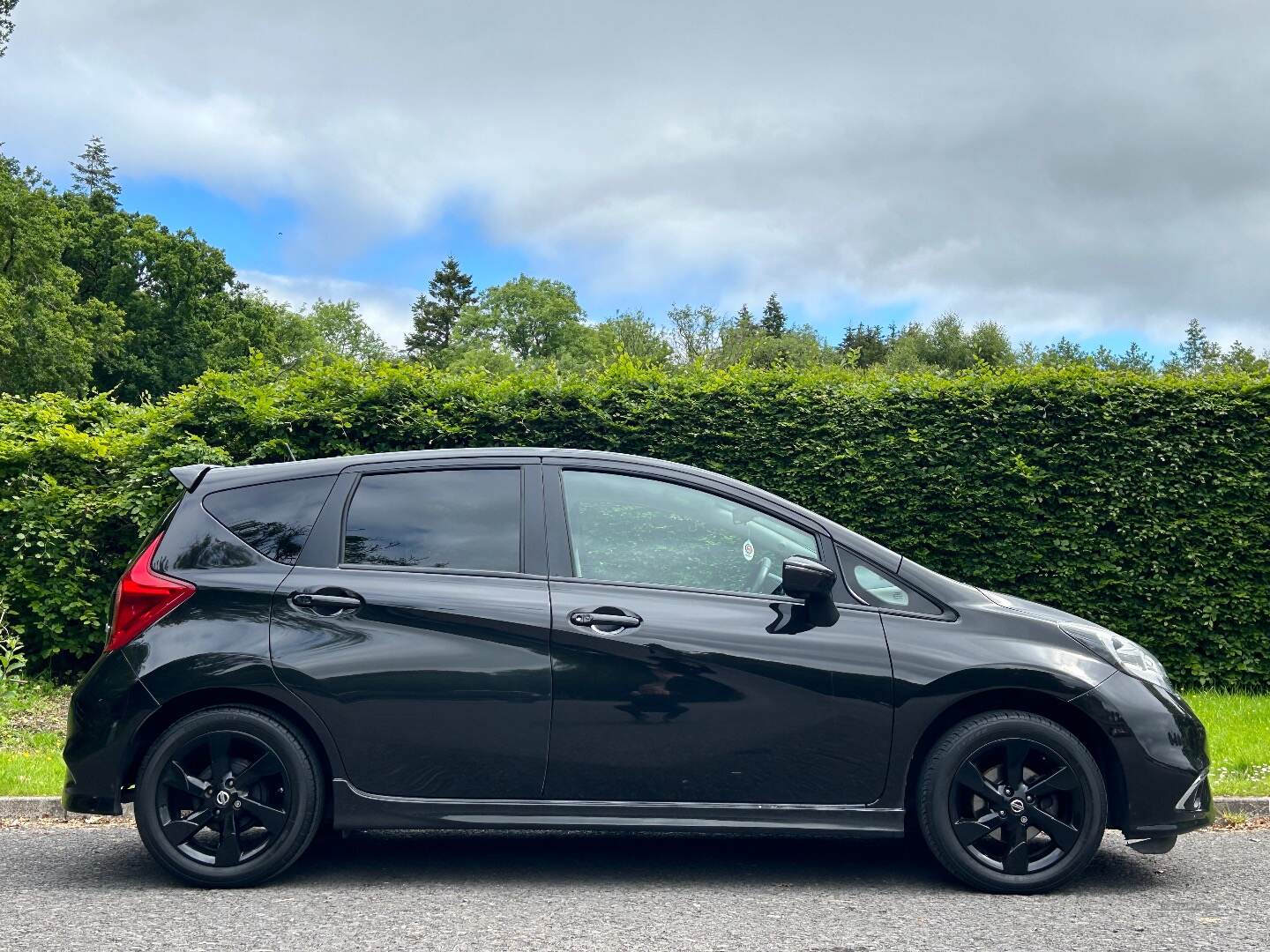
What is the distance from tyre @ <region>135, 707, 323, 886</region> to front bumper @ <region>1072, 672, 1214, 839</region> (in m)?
3.11

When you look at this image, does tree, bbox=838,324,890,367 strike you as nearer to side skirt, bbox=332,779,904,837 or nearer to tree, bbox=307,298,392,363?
tree, bbox=307,298,392,363

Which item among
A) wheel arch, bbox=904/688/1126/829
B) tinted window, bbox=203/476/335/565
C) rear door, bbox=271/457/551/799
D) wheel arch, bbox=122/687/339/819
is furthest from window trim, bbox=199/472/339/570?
wheel arch, bbox=904/688/1126/829

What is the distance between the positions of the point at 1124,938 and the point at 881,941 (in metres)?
0.87

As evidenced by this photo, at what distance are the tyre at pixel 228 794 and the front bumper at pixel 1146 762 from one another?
122 inches

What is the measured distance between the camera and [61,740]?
311 inches

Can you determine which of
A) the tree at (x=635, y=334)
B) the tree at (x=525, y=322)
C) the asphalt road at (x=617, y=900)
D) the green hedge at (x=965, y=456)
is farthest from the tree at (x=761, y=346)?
the asphalt road at (x=617, y=900)

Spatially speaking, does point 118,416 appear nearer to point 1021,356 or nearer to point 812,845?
point 812,845

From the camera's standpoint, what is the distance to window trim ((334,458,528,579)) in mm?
4926

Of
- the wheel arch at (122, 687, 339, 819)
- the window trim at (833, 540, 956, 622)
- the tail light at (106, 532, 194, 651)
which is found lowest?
the wheel arch at (122, 687, 339, 819)

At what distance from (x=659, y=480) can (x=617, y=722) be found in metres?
1.08

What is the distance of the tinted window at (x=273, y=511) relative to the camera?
16.4 feet

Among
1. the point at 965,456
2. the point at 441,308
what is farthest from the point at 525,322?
the point at 965,456

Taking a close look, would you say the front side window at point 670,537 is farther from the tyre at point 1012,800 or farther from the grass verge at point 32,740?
the grass verge at point 32,740

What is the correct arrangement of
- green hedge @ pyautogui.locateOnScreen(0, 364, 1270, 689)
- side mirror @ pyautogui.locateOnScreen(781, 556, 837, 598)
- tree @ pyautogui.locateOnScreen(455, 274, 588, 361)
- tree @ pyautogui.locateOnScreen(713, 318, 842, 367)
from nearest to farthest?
side mirror @ pyautogui.locateOnScreen(781, 556, 837, 598) → green hedge @ pyautogui.locateOnScreen(0, 364, 1270, 689) → tree @ pyautogui.locateOnScreen(713, 318, 842, 367) → tree @ pyautogui.locateOnScreen(455, 274, 588, 361)
